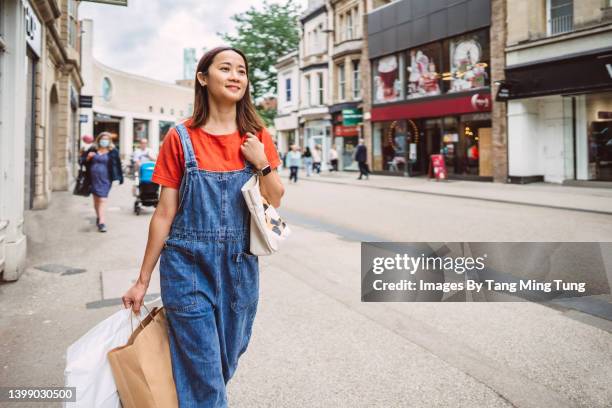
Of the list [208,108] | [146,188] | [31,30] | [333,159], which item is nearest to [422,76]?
[333,159]

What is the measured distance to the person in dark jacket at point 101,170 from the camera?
8578mm

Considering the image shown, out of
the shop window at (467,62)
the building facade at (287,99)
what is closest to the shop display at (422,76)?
the shop window at (467,62)

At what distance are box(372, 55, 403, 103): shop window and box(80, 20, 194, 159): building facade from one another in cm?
2074

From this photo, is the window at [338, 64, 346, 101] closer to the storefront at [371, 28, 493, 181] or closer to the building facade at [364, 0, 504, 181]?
the building facade at [364, 0, 504, 181]

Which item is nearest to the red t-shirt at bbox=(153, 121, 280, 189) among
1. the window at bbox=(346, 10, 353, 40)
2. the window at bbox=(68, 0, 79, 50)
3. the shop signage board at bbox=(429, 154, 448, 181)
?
the window at bbox=(68, 0, 79, 50)

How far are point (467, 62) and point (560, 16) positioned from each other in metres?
4.13

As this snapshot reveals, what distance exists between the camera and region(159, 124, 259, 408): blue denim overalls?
1.85m

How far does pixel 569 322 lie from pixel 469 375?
1.49 m

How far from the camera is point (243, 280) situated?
1997 mm

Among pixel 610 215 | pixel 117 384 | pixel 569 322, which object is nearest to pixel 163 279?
pixel 117 384

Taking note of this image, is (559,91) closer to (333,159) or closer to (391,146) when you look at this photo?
(391,146)

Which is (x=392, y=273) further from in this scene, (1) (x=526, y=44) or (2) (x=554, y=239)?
(1) (x=526, y=44)

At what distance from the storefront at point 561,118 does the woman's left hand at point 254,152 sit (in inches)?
647

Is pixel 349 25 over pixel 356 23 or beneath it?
over
